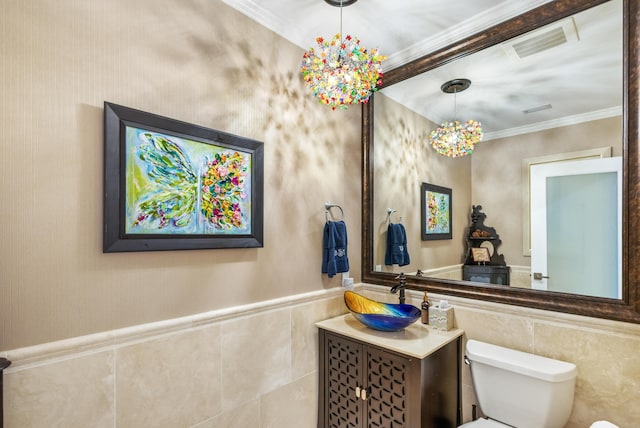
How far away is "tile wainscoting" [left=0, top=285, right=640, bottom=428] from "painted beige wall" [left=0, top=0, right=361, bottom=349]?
8cm

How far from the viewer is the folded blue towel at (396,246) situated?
87.7 inches

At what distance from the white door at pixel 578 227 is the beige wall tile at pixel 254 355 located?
1.41 meters

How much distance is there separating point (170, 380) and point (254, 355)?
17.1 inches

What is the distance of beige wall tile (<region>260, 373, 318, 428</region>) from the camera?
1.76 m

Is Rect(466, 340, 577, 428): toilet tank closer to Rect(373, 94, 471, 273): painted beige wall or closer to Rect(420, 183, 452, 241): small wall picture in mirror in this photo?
Rect(373, 94, 471, 273): painted beige wall

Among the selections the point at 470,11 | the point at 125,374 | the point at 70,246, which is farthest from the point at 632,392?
the point at 70,246

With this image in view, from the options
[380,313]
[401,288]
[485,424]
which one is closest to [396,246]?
[401,288]

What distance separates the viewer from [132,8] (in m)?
1.33

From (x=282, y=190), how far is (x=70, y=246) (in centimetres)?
105

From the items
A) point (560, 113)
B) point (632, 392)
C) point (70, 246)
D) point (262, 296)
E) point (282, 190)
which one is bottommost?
point (632, 392)

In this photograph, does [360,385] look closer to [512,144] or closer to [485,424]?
[485,424]

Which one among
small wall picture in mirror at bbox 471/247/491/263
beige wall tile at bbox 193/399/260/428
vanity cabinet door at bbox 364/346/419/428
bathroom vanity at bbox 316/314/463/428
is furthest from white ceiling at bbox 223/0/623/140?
beige wall tile at bbox 193/399/260/428

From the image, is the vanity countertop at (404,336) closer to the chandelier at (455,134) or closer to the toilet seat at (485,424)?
the toilet seat at (485,424)

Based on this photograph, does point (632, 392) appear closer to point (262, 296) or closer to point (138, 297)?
point (262, 296)
